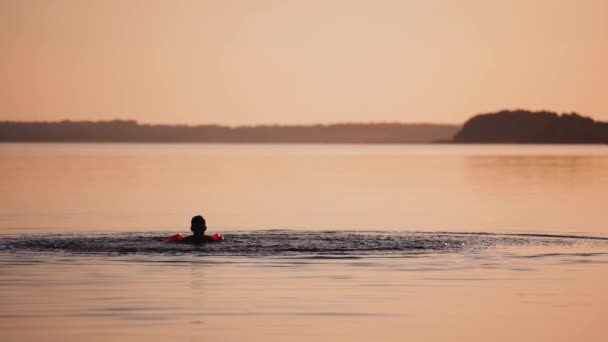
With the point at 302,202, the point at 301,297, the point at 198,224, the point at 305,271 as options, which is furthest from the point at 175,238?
the point at 302,202

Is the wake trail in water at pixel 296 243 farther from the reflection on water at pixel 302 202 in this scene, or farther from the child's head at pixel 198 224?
the reflection on water at pixel 302 202

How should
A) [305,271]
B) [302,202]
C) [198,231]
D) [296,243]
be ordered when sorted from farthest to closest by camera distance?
1. [302,202]
2. [296,243]
3. [198,231]
4. [305,271]

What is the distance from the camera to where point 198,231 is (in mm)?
35375

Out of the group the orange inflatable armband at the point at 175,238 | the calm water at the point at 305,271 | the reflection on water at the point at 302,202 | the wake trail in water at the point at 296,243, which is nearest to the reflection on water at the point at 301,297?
the calm water at the point at 305,271

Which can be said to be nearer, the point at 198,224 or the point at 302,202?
the point at 198,224

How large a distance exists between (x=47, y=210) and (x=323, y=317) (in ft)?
106

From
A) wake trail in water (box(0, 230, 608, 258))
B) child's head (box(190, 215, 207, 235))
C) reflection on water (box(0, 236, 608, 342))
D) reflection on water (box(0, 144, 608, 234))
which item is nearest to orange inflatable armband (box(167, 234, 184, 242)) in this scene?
wake trail in water (box(0, 230, 608, 258))

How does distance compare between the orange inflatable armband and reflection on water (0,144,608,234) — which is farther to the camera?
reflection on water (0,144,608,234)

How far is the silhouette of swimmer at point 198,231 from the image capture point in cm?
3488

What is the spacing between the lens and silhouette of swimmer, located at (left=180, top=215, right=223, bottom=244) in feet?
114

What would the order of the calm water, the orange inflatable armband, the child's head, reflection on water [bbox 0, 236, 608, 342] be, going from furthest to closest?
the orange inflatable armband
the child's head
the calm water
reflection on water [bbox 0, 236, 608, 342]

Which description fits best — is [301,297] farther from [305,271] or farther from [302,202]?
[302,202]

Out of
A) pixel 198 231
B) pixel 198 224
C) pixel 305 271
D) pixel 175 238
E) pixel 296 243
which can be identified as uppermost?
pixel 198 224

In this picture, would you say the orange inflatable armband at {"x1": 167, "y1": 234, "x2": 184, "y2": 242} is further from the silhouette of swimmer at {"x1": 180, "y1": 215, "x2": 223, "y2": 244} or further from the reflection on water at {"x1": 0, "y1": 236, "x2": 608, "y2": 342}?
the reflection on water at {"x1": 0, "y1": 236, "x2": 608, "y2": 342}
